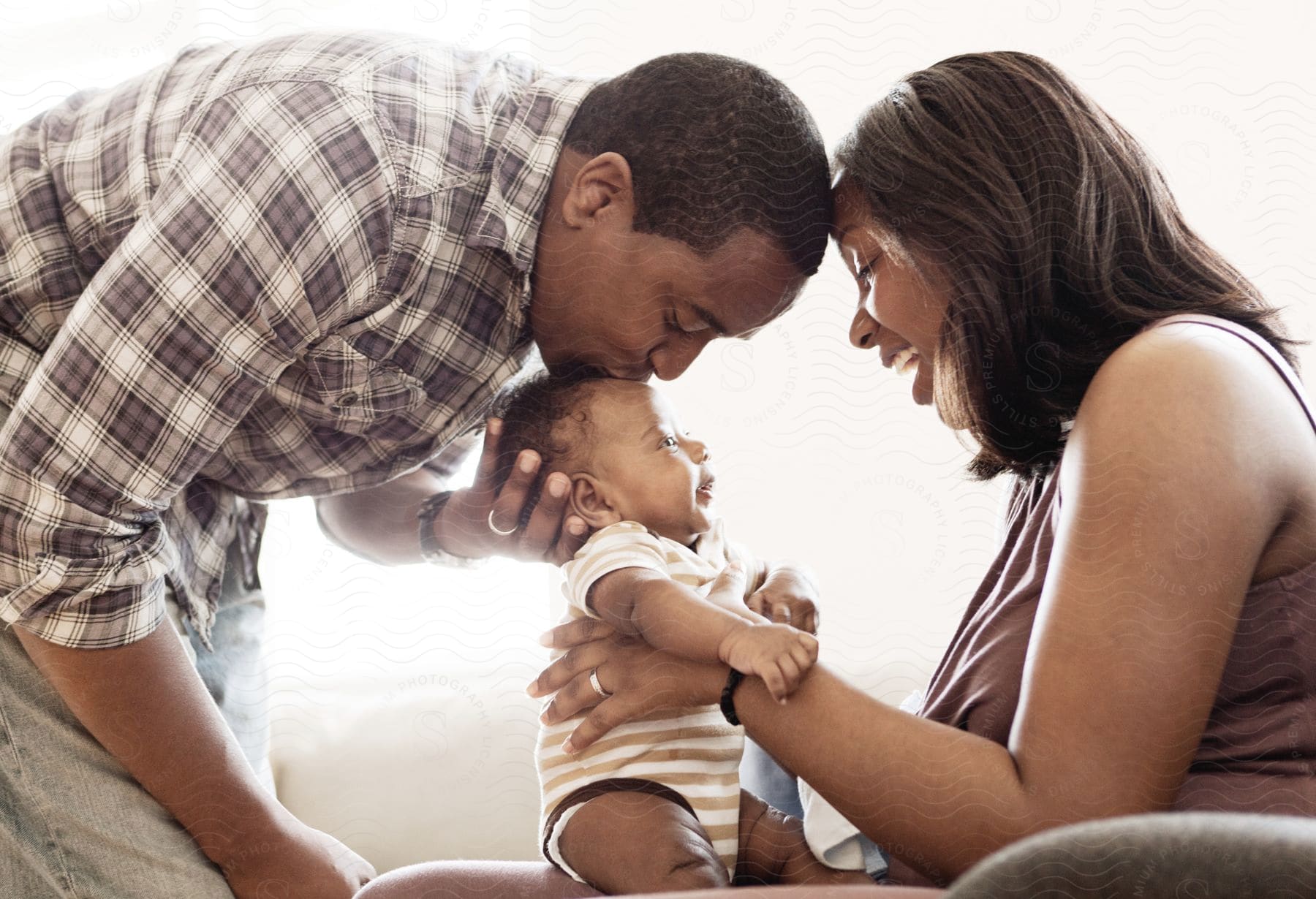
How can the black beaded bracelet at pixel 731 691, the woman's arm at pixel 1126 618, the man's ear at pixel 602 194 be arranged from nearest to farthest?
the woman's arm at pixel 1126 618
the black beaded bracelet at pixel 731 691
the man's ear at pixel 602 194

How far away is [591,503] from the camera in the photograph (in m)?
0.91

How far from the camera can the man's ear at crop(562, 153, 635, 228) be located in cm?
87

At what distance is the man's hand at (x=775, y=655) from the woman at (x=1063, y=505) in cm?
2

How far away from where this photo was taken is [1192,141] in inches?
33.9

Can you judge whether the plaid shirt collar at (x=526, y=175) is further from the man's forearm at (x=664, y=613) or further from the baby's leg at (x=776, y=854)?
the baby's leg at (x=776, y=854)

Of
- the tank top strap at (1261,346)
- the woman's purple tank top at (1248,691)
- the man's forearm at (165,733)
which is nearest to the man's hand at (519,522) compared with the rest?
the man's forearm at (165,733)

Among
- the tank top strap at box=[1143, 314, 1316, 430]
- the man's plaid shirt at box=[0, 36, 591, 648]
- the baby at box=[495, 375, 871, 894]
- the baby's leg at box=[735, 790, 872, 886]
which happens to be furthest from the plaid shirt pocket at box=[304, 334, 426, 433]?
the tank top strap at box=[1143, 314, 1316, 430]

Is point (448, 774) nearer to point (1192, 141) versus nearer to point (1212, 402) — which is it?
point (1212, 402)

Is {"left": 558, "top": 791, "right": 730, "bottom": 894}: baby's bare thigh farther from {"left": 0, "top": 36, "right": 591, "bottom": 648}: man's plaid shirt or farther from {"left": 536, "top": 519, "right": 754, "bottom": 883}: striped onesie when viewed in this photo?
{"left": 0, "top": 36, "right": 591, "bottom": 648}: man's plaid shirt

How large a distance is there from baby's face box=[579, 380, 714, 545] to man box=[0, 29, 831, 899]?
33 millimetres

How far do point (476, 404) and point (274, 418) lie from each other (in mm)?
178

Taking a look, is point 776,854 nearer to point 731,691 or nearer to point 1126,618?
point 731,691

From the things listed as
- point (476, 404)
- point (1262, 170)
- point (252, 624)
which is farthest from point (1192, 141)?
point (252, 624)

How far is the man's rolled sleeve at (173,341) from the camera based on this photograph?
0.77m
